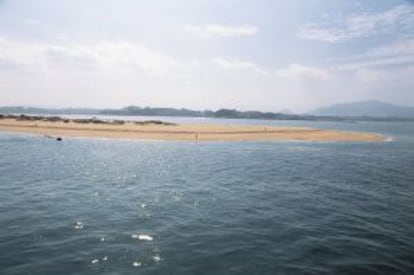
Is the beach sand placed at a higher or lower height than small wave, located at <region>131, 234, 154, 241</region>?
higher

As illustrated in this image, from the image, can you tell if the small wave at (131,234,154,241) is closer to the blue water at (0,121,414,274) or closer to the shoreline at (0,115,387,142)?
the blue water at (0,121,414,274)

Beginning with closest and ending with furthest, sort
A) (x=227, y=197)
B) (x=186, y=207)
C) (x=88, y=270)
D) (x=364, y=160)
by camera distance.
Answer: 1. (x=88, y=270)
2. (x=186, y=207)
3. (x=227, y=197)
4. (x=364, y=160)

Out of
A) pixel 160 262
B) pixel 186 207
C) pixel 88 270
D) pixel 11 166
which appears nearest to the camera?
pixel 88 270

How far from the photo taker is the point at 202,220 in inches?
695

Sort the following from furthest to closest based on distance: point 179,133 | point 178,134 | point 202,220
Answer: point 179,133
point 178,134
point 202,220

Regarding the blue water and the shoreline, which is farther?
the shoreline

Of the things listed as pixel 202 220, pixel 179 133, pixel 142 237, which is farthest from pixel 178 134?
pixel 142 237

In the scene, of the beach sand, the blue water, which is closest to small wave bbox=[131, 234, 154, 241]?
the blue water

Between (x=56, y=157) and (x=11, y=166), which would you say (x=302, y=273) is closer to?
(x=11, y=166)

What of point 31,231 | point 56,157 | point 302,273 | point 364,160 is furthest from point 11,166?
point 364,160

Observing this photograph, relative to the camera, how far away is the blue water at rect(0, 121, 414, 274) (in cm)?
1259

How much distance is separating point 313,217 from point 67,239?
11390 millimetres

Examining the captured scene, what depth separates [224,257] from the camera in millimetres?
13141

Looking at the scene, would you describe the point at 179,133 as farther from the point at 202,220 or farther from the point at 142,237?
the point at 142,237
